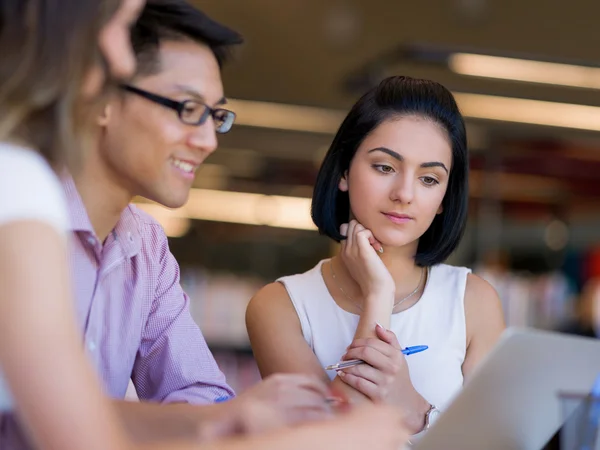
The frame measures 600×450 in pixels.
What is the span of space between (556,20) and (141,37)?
5.72 metres

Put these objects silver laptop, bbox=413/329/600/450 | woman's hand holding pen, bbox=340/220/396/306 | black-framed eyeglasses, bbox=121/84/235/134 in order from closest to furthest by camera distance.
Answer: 1. silver laptop, bbox=413/329/600/450
2. black-framed eyeglasses, bbox=121/84/235/134
3. woman's hand holding pen, bbox=340/220/396/306

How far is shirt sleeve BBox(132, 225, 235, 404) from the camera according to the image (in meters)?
1.66

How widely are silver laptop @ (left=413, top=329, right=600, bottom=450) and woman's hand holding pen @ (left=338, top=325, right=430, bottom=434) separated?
0.84ft

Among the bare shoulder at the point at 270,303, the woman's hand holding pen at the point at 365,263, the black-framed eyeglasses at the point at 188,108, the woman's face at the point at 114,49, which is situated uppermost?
the woman's face at the point at 114,49

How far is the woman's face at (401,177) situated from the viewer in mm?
1825

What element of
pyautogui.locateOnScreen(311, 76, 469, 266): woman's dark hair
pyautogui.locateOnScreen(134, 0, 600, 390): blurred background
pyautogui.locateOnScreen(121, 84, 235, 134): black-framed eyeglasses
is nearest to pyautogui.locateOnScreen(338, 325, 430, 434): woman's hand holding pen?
pyautogui.locateOnScreen(311, 76, 469, 266): woman's dark hair

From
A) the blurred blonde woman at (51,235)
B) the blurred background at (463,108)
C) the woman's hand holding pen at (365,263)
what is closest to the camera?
the blurred blonde woman at (51,235)

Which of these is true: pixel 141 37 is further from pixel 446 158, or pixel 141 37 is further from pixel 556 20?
pixel 556 20

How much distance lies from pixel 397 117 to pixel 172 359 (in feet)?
2.20

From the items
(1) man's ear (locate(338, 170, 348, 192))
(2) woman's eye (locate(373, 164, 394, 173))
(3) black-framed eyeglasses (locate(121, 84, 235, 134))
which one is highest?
(3) black-framed eyeglasses (locate(121, 84, 235, 134))

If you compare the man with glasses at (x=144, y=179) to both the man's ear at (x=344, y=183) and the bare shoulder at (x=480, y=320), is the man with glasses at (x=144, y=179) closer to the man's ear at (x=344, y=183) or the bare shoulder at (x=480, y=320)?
the man's ear at (x=344, y=183)

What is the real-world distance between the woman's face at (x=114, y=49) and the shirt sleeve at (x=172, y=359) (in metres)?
0.63

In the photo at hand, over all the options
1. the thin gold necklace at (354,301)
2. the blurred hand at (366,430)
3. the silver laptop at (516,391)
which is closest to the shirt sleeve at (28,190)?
the blurred hand at (366,430)

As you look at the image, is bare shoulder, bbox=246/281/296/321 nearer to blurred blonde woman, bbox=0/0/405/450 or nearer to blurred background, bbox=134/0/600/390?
blurred blonde woman, bbox=0/0/405/450
